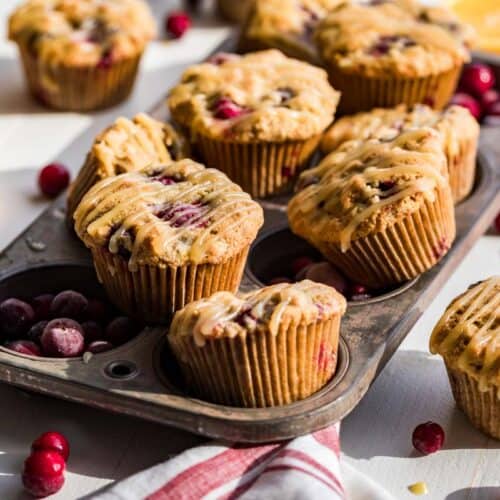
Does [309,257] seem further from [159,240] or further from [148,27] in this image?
[148,27]

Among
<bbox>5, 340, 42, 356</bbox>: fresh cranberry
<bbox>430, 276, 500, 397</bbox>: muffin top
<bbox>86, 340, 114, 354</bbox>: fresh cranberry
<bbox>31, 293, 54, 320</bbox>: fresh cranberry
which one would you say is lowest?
<bbox>31, 293, 54, 320</bbox>: fresh cranberry

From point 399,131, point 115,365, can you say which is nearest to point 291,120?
point 399,131

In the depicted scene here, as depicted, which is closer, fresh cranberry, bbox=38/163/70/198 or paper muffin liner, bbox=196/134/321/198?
paper muffin liner, bbox=196/134/321/198

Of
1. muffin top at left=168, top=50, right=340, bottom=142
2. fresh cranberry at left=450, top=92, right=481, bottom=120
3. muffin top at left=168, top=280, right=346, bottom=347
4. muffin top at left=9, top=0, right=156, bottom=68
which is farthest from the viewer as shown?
muffin top at left=9, top=0, right=156, bottom=68

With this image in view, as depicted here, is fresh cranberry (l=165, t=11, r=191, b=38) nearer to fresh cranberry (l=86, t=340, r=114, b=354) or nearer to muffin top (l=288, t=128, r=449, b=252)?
muffin top (l=288, t=128, r=449, b=252)

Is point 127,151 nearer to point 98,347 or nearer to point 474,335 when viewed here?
point 98,347

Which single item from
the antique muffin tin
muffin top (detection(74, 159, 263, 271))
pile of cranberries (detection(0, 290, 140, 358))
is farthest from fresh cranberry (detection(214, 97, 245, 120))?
pile of cranberries (detection(0, 290, 140, 358))
